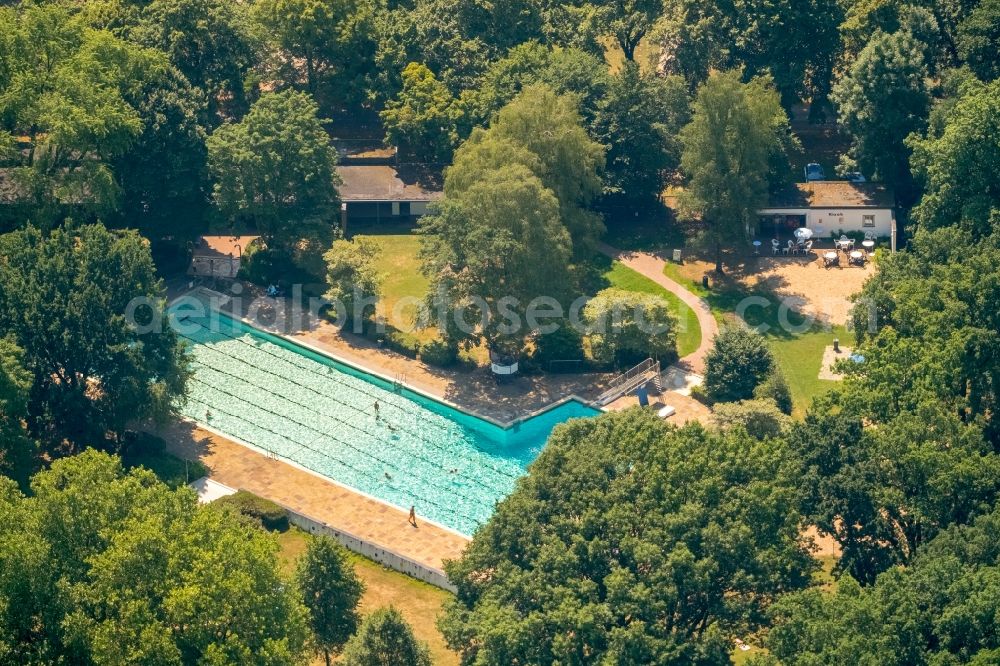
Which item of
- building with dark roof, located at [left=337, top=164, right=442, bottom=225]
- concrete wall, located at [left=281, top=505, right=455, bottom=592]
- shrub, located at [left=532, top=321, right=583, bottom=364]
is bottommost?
concrete wall, located at [left=281, top=505, right=455, bottom=592]

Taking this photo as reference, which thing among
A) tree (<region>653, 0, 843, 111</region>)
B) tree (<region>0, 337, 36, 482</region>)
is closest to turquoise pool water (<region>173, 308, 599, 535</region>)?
tree (<region>0, 337, 36, 482</region>)

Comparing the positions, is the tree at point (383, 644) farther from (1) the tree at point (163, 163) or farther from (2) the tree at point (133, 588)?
(1) the tree at point (163, 163)

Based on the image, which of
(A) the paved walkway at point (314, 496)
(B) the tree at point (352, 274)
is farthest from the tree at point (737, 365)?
(B) the tree at point (352, 274)

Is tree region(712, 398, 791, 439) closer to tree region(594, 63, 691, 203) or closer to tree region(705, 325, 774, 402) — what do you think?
tree region(705, 325, 774, 402)

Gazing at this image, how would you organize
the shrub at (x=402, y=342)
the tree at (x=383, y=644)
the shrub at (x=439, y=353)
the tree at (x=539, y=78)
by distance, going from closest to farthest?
the tree at (x=383, y=644) → the shrub at (x=439, y=353) → the shrub at (x=402, y=342) → the tree at (x=539, y=78)

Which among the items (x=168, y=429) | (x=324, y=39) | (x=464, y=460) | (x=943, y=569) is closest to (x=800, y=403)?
(x=464, y=460)

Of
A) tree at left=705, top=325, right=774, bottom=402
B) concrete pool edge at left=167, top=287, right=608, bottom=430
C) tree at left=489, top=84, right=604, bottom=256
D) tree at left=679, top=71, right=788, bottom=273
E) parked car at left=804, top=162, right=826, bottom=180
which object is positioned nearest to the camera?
tree at left=705, top=325, right=774, bottom=402

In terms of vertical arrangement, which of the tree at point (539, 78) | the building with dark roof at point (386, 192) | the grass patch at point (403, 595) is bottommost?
the grass patch at point (403, 595)

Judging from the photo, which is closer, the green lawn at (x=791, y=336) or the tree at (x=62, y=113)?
the green lawn at (x=791, y=336)
